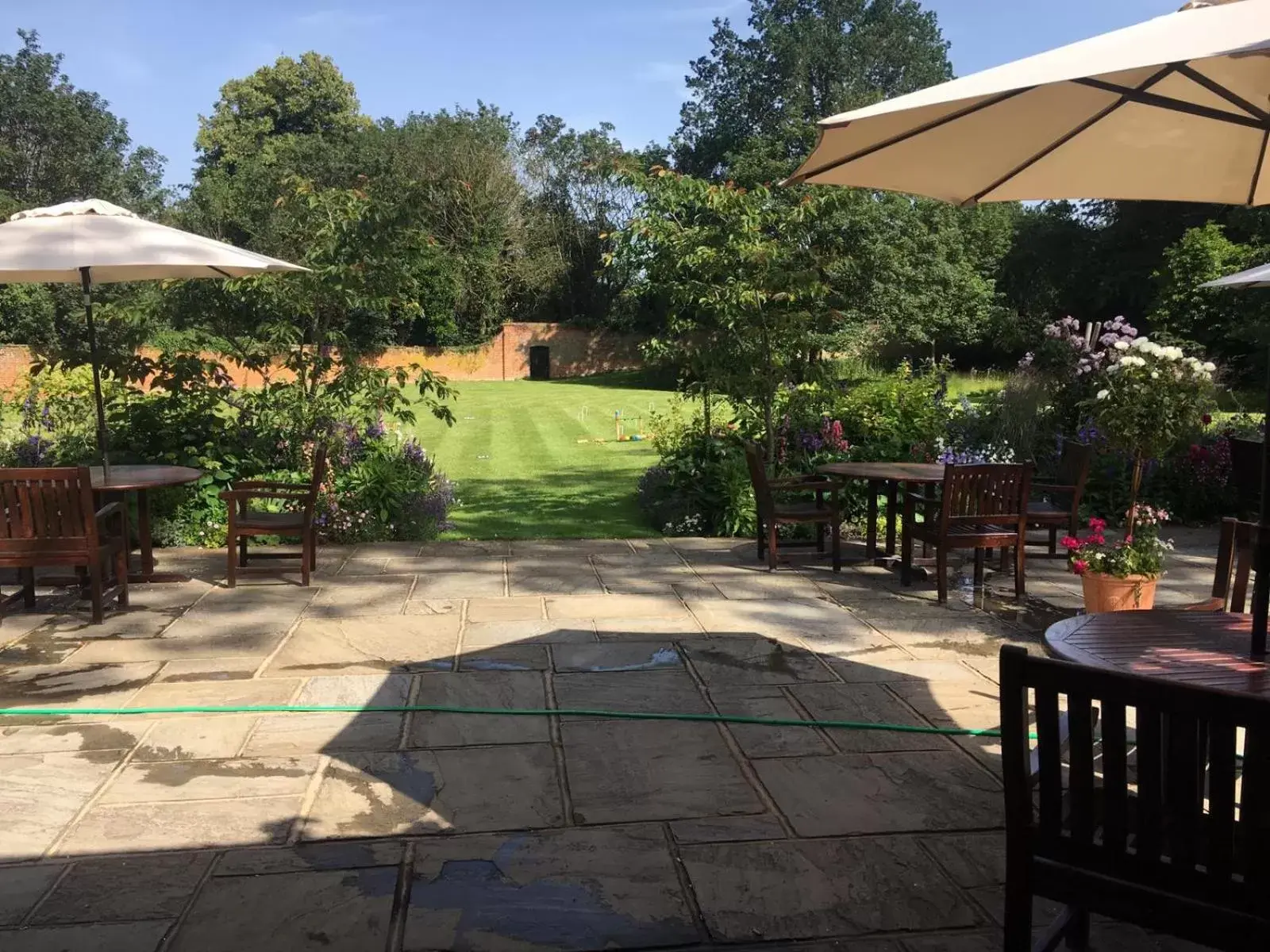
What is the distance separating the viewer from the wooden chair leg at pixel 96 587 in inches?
191

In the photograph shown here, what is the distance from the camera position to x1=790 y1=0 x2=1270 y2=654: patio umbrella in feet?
7.39

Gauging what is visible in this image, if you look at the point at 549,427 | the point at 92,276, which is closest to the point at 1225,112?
the point at 92,276

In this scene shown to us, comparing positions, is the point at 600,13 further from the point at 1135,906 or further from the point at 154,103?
the point at 154,103

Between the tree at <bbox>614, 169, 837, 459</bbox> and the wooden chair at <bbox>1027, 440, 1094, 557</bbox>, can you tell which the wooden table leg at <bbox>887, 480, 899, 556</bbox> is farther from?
the tree at <bbox>614, 169, 837, 459</bbox>

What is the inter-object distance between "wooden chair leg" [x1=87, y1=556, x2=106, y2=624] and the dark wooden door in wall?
31980mm

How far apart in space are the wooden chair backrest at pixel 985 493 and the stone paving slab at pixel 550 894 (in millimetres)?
3363

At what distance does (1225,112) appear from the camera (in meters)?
2.91

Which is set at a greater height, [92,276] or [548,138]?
[548,138]

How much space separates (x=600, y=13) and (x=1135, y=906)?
1216cm

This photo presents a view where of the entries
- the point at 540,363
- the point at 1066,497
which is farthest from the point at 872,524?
the point at 540,363

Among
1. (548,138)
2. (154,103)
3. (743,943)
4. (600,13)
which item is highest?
(548,138)

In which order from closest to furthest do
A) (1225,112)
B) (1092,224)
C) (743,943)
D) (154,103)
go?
(743,943)
(1225,112)
(154,103)
(1092,224)

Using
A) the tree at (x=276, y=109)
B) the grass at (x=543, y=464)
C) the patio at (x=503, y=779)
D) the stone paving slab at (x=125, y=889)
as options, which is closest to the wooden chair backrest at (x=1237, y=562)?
the patio at (x=503, y=779)

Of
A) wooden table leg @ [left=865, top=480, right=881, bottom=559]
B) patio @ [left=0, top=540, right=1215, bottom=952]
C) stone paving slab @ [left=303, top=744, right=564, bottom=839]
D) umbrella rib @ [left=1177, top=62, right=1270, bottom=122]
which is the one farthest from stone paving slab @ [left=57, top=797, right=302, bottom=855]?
wooden table leg @ [left=865, top=480, right=881, bottom=559]
